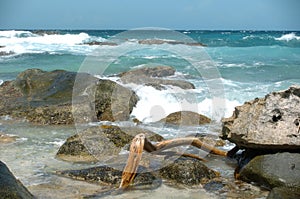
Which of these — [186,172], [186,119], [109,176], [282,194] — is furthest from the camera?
[186,119]

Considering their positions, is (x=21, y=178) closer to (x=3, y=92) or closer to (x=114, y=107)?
(x=114, y=107)

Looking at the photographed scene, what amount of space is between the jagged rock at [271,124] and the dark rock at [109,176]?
1446 millimetres

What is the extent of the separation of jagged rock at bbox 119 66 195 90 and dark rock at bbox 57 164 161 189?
7.07 m

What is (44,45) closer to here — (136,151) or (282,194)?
(136,151)

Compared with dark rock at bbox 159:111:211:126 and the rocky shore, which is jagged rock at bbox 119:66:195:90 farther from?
the rocky shore

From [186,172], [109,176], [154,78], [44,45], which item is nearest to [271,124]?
[186,172]

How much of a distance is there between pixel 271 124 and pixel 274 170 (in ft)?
2.43

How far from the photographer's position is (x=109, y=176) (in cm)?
536

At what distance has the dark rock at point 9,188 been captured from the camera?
3754 mm

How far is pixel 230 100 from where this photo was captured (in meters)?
12.1

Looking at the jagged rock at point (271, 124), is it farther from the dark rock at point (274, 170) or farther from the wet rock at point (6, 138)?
the wet rock at point (6, 138)

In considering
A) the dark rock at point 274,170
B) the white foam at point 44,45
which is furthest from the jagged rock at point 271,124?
the white foam at point 44,45

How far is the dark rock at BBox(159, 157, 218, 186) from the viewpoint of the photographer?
541cm

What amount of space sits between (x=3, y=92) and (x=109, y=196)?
26.6 ft
